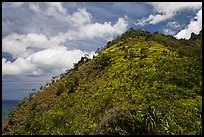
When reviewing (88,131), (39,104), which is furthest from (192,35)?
(88,131)

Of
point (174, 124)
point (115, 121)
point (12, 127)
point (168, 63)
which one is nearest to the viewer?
point (115, 121)

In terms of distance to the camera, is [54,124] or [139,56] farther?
[139,56]

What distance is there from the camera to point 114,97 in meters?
22.4

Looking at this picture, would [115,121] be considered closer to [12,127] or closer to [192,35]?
[12,127]

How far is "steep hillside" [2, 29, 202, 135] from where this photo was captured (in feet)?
57.8

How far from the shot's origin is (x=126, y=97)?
21.7m

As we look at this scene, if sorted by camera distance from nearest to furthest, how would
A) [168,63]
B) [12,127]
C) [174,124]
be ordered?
Result: 1. [174,124]
2. [168,63]
3. [12,127]

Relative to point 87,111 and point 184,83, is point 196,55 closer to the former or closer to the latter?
point 184,83

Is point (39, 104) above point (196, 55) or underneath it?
underneath

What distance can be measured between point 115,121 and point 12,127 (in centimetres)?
1337

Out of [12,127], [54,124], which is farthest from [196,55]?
[12,127]

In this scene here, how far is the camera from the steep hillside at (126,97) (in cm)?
1761

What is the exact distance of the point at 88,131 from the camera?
18.4 metres

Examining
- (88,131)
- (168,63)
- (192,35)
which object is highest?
(192,35)
